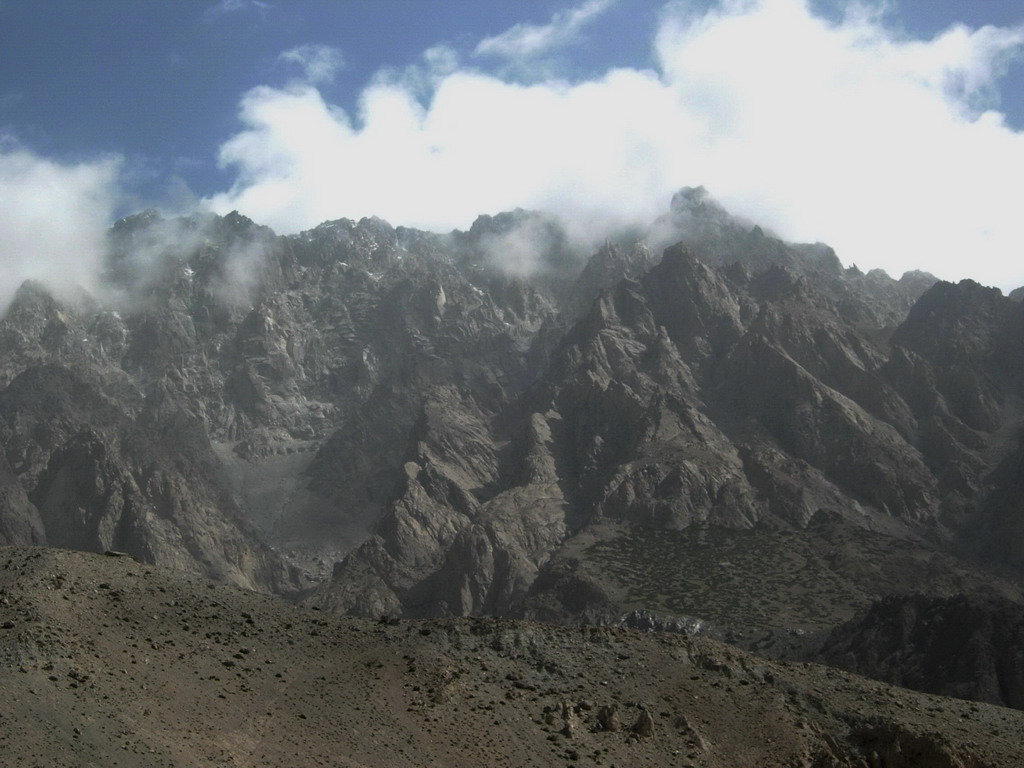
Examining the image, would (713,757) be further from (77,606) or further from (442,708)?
(77,606)

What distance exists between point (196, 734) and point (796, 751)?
36045mm

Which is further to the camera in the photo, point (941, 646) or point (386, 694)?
point (941, 646)

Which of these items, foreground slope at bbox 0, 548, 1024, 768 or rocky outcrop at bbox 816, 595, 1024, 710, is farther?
rocky outcrop at bbox 816, 595, 1024, 710

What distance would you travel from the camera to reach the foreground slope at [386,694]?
66312mm

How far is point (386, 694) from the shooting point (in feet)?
249

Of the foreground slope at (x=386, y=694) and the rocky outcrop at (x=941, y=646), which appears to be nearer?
the foreground slope at (x=386, y=694)

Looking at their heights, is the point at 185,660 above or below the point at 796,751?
above

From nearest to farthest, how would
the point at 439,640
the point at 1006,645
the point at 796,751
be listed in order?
1. the point at 796,751
2. the point at 439,640
3. the point at 1006,645

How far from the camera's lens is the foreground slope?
218 feet

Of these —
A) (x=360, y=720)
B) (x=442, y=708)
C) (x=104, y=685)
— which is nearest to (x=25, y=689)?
(x=104, y=685)

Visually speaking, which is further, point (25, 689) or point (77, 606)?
point (77, 606)

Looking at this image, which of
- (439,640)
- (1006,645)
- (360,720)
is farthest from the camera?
(1006,645)

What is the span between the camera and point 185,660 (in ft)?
242

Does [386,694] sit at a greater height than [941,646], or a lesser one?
lesser
